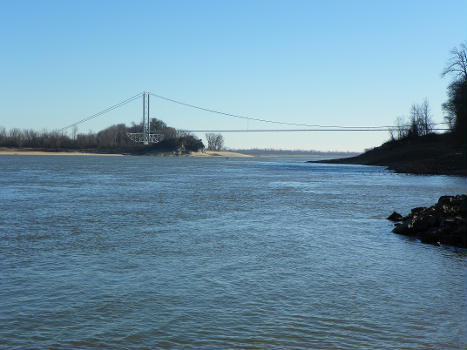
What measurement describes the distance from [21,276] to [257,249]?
466 centimetres

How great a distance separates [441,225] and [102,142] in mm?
151180

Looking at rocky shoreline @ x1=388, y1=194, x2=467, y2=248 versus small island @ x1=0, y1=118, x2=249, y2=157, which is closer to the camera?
rocky shoreline @ x1=388, y1=194, x2=467, y2=248

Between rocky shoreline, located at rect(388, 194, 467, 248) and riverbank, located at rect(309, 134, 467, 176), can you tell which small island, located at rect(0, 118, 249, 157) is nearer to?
riverbank, located at rect(309, 134, 467, 176)

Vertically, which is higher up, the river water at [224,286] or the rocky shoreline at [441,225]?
the rocky shoreline at [441,225]

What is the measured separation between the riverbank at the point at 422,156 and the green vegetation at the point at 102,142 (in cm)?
7644

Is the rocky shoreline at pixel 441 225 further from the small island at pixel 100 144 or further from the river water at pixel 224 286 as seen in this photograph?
the small island at pixel 100 144

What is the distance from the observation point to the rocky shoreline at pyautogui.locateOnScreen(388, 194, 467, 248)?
11.1m

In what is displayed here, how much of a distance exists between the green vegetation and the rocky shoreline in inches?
5672

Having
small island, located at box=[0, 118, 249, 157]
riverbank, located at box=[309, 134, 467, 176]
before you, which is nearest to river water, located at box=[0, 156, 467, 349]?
riverbank, located at box=[309, 134, 467, 176]

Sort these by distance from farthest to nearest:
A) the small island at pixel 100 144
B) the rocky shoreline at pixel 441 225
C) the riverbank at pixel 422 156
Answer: the small island at pixel 100 144, the riverbank at pixel 422 156, the rocky shoreline at pixel 441 225

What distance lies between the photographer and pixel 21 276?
7664 mm

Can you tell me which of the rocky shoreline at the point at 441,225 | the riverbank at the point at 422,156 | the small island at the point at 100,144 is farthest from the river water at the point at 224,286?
the small island at the point at 100,144

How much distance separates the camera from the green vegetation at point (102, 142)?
147m

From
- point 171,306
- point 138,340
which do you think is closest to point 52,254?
point 171,306
